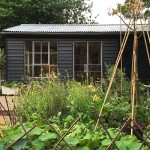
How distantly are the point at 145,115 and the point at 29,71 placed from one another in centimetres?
864

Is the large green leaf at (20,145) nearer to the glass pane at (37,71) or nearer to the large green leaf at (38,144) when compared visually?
the large green leaf at (38,144)

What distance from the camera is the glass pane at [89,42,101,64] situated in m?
13.4

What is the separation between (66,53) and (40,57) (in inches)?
40.2

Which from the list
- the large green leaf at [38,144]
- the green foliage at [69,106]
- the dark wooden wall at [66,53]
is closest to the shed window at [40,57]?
the dark wooden wall at [66,53]

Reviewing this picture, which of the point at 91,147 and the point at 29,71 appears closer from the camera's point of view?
the point at 91,147

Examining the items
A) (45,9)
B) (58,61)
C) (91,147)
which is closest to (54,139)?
(91,147)

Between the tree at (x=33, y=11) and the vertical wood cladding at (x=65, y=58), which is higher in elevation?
the tree at (x=33, y=11)

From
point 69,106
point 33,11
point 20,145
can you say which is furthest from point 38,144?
point 33,11

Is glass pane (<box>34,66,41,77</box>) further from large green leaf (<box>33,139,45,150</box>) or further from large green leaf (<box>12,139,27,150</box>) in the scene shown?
large green leaf (<box>12,139,27,150</box>)

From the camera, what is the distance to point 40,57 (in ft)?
44.8

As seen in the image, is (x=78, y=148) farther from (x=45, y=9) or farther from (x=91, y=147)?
(x=45, y=9)

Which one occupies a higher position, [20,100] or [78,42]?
[78,42]

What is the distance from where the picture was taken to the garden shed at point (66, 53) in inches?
520

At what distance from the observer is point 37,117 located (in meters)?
4.62
